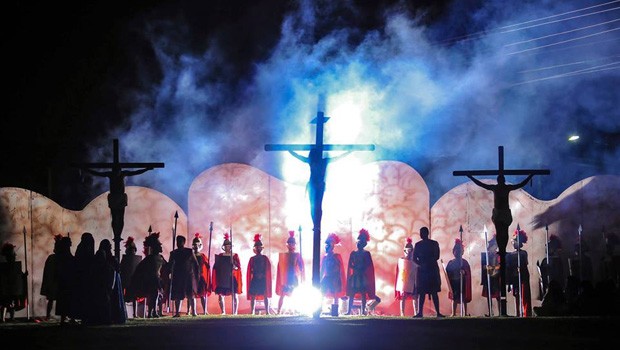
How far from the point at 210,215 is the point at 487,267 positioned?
554cm

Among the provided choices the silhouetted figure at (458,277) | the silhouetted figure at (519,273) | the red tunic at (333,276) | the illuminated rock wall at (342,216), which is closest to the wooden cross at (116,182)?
the illuminated rock wall at (342,216)

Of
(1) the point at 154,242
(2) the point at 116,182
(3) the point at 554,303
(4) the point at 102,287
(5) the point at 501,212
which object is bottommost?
(3) the point at 554,303

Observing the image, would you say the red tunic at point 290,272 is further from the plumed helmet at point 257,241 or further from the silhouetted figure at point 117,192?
the silhouetted figure at point 117,192

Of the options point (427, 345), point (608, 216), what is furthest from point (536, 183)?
point (427, 345)

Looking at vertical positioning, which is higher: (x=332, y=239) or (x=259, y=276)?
(x=332, y=239)

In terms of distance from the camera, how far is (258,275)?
18.0 m

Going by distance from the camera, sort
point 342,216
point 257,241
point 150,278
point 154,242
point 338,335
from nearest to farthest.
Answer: point 338,335, point 150,278, point 154,242, point 257,241, point 342,216

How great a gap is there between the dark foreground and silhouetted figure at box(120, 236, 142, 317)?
396cm

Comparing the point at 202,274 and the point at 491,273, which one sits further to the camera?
the point at 202,274

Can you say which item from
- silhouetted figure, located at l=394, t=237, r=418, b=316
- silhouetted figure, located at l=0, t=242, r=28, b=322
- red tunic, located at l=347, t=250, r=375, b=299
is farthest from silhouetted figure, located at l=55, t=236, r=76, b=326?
silhouetted figure, located at l=394, t=237, r=418, b=316

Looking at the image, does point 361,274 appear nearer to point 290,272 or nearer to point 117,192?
point 290,272

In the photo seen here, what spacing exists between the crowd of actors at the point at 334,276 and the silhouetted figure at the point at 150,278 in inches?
0.7

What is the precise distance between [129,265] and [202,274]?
1.41 metres

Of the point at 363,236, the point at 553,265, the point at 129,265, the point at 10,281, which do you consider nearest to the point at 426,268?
the point at 363,236
